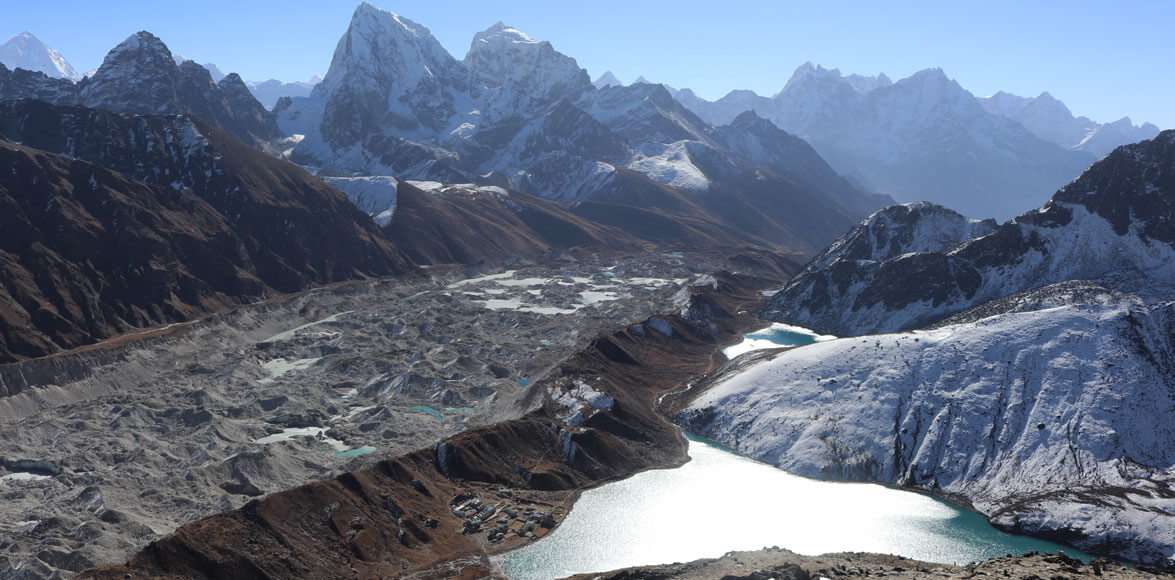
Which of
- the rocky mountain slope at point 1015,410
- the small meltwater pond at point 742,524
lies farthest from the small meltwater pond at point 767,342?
the small meltwater pond at point 742,524

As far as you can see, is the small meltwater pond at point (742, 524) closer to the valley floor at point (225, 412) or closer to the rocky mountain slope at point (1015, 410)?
the rocky mountain slope at point (1015, 410)

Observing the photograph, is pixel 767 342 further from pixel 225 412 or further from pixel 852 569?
pixel 852 569

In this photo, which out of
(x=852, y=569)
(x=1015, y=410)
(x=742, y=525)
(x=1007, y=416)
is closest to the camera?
(x=852, y=569)

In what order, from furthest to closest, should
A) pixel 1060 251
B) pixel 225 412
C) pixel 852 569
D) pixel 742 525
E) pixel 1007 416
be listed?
pixel 1060 251 → pixel 225 412 → pixel 1007 416 → pixel 742 525 → pixel 852 569

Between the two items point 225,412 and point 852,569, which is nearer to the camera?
point 852,569

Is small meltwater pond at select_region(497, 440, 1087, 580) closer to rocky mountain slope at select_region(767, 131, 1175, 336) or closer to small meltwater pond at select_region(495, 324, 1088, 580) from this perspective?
small meltwater pond at select_region(495, 324, 1088, 580)

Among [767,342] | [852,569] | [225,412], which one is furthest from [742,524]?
[767,342]

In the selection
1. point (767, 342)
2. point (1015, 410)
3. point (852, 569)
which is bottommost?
point (852, 569)
